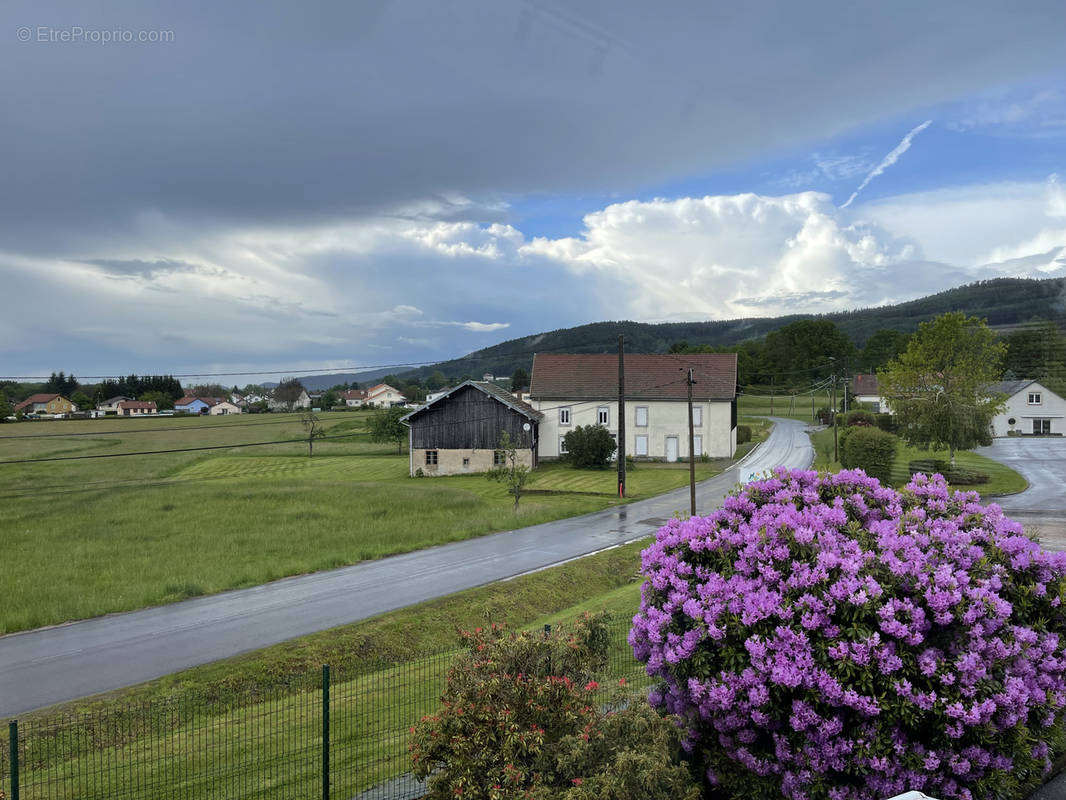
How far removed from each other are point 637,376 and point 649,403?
369 centimetres

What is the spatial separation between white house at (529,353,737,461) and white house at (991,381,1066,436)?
38.1m

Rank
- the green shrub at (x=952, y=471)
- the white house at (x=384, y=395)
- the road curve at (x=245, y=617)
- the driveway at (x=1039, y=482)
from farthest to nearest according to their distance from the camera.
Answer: the white house at (x=384, y=395)
the green shrub at (x=952, y=471)
the driveway at (x=1039, y=482)
the road curve at (x=245, y=617)

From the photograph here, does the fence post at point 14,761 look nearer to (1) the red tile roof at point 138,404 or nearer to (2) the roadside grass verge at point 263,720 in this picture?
(2) the roadside grass verge at point 263,720

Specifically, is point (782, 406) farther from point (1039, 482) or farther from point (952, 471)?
point (1039, 482)

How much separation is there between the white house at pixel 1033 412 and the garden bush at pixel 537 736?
84.2 meters

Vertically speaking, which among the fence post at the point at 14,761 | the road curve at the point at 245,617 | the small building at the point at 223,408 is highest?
the small building at the point at 223,408

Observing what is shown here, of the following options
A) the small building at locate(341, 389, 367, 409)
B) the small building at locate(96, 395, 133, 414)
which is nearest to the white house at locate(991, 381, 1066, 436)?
the small building at locate(341, 389, 367, 409)

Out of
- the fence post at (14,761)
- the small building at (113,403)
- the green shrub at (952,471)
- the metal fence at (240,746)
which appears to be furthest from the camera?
the small building at (113,403)

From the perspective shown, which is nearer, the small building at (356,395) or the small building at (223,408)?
the small building at (223,408)

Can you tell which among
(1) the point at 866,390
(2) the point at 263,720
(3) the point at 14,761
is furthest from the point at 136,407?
(1) the point at 866,390

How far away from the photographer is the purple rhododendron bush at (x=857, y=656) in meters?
7.10

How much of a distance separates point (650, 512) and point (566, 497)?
7556mm

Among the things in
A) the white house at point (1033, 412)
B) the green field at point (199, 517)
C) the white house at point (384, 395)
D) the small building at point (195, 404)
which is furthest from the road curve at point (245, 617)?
the white house at point (384, 395)

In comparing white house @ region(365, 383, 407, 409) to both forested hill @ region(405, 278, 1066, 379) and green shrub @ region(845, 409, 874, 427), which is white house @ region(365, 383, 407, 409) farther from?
green shrub @ region(845, 409, 874, 427)
